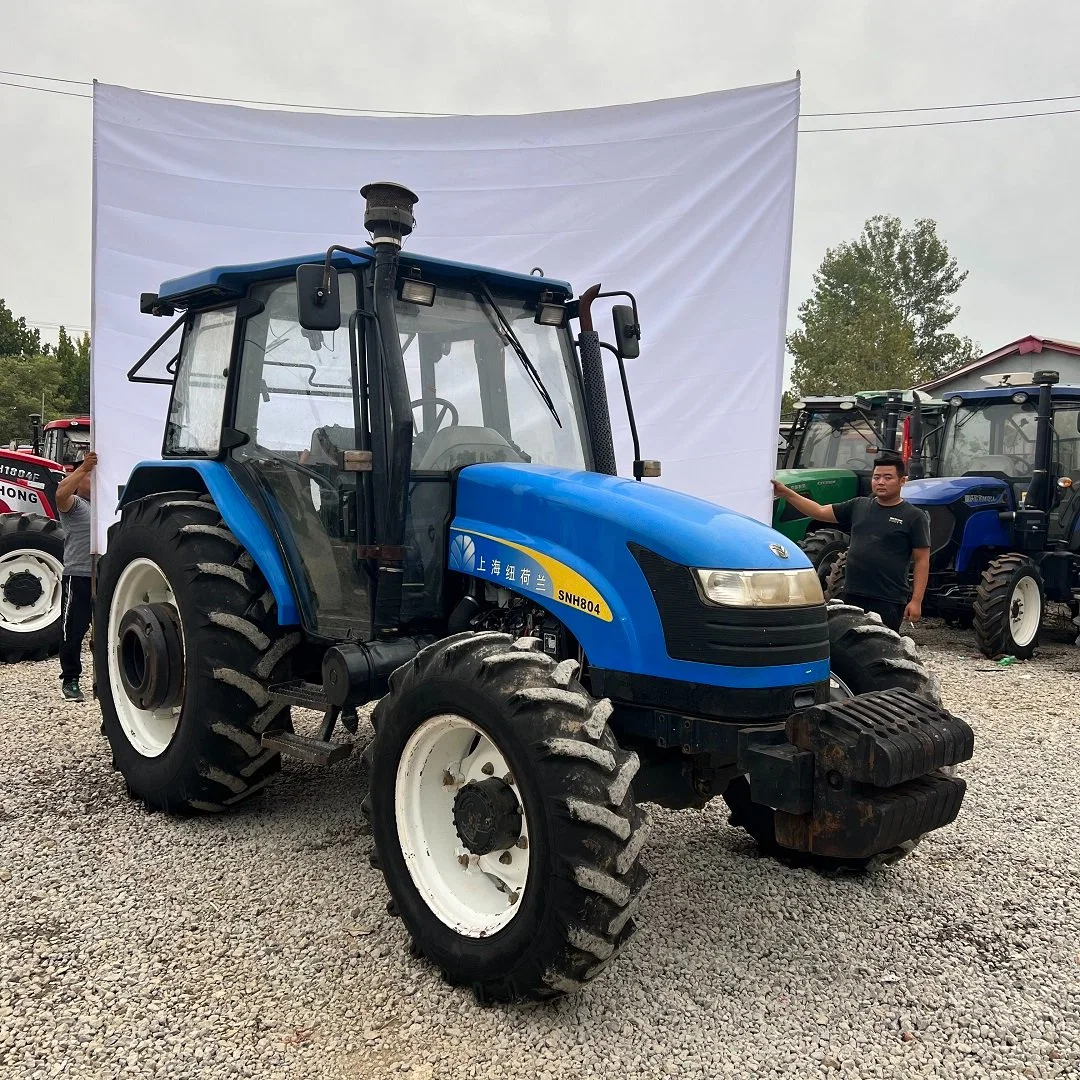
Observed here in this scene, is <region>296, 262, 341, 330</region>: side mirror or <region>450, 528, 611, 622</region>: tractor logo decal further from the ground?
<region>296, 262, 341, 330</region>: side mirror

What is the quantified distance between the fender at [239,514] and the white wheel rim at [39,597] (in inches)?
151

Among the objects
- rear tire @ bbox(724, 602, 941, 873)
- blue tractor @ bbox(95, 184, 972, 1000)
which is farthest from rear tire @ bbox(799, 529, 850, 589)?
blue tractor @ bbox(95, 184, 972, 1000)

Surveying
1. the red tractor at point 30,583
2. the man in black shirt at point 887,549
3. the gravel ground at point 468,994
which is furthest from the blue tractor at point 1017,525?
the red tractor at point 30,583

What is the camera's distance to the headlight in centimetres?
291

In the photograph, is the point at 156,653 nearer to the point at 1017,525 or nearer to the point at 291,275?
the point at 291,275

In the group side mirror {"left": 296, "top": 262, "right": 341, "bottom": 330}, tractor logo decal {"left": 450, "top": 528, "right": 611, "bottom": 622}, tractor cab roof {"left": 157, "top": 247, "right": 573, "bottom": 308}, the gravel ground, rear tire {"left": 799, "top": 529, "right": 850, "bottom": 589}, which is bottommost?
the gravel ground

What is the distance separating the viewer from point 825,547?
965 centimetres

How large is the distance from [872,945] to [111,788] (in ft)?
11.2

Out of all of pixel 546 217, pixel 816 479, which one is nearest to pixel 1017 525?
pixel 816 479

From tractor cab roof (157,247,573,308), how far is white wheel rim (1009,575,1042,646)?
21.0 feet

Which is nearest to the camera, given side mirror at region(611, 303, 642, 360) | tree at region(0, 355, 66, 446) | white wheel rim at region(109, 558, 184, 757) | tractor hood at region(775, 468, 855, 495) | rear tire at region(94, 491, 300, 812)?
rear tire at region(94, 491, 300, 812)

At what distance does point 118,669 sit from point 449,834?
2.24m

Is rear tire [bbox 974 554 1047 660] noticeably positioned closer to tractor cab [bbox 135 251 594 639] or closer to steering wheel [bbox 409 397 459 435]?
tractor cab [bbox 135 251 594 639]

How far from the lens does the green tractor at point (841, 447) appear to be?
33.2ft
